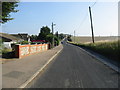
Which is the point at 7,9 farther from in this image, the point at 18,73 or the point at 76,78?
the point at 76,78

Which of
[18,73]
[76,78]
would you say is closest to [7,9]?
[18,73]

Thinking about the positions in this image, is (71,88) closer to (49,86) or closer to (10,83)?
(49,86)

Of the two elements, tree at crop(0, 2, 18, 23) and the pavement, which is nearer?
the pavement

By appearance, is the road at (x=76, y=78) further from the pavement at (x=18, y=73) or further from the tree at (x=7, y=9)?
the tree at (x=7, y=9)

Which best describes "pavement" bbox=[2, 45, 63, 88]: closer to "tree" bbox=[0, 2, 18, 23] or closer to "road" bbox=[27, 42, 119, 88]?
"road" bbox=[27, 42, 119, 88]

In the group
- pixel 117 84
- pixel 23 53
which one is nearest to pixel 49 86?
pixel 117 84

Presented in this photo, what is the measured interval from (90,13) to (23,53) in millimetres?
18806

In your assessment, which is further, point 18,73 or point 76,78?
point 18,73

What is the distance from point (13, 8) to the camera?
41.6 ft

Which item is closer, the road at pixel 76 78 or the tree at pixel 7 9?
the road at pixel 76 78

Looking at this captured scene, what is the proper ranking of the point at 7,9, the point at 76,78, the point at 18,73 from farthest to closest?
the point at 7,9 → the point at 18,73 → the point at 76,78

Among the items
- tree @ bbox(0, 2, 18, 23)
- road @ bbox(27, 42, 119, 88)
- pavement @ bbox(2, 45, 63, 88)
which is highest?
tree @ bbox(0, 2, 18, 23)

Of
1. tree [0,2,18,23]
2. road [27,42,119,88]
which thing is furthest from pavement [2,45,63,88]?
tree [0,2,18,23]

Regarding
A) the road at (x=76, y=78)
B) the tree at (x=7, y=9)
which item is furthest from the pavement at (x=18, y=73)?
the tree at (x=7, y=9)
